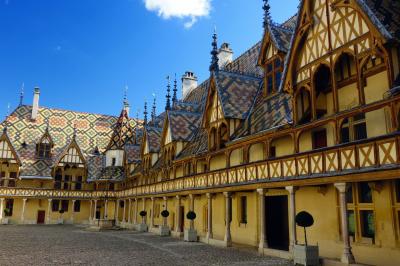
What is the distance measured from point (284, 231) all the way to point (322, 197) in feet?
18.2

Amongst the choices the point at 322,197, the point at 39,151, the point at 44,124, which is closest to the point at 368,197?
the point at 322,197

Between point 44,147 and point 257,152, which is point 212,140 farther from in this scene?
point 44,147

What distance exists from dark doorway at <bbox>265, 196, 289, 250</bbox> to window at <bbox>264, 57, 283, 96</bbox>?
6.19 meters

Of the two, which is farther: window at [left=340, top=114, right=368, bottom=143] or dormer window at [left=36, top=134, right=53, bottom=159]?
dormer window at [left=36, top=134, right=53, bottom=159]

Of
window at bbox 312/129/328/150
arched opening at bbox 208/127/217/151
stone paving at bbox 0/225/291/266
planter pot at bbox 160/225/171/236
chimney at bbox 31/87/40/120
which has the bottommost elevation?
stone paving at bbox 0/225/291/266

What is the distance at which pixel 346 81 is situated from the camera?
560 inches

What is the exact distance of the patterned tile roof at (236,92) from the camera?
21016mm

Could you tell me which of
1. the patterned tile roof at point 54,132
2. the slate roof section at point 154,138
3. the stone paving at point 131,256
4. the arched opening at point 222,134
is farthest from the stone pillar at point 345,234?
the patterned tile roof at point 54,132

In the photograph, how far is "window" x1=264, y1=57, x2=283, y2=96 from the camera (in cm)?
2014

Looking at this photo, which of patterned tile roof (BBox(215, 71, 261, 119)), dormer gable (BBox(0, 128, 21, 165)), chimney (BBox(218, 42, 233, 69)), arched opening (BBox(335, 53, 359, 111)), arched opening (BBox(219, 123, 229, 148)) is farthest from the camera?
dormer gable (BBox(0, 128, 21, 165))

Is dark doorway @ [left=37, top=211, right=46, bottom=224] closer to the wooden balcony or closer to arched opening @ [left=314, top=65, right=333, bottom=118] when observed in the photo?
the wooden balcony

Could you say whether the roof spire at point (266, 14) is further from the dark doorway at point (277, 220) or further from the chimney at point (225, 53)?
the chimney at point (225, 53)

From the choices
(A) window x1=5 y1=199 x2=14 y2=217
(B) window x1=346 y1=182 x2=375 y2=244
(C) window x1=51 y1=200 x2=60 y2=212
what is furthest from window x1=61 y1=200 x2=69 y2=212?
(B) window x1=346 y1=182 x2=375 y2=244

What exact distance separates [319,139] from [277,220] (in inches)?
258
